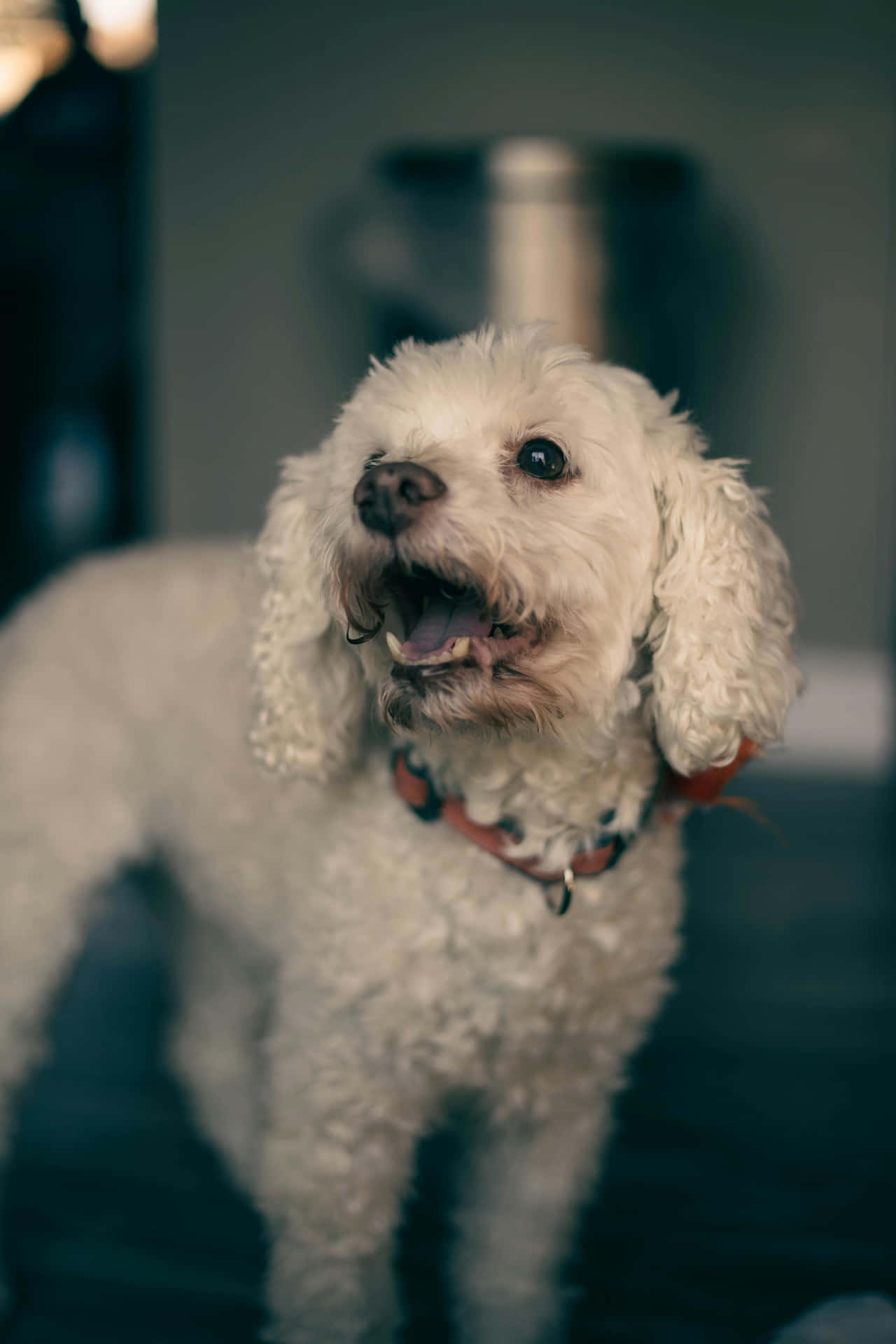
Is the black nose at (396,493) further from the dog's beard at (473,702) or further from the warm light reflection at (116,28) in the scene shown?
the warm light reflection at (116,28)

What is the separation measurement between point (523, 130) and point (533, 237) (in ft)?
3.04

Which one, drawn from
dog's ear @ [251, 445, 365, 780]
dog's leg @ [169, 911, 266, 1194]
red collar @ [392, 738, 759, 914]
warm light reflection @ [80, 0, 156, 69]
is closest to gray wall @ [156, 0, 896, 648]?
warm light reflection @ [80, 0, 156, 69]

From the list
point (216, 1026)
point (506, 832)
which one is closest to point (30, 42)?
point (216, 1026)

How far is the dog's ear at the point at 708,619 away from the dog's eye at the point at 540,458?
88 mm

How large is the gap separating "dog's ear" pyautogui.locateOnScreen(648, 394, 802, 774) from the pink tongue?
0.16 metres

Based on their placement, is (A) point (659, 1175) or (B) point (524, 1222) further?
(A) point (659, 1175)

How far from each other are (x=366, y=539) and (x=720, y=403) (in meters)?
2.72

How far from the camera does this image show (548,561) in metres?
0.89

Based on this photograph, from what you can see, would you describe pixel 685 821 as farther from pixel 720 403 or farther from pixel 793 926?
pixel 720 403

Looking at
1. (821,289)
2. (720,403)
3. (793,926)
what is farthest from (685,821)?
(821,289)

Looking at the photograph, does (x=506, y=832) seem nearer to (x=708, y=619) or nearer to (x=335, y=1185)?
(x=708, y=619)

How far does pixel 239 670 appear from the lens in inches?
48.7

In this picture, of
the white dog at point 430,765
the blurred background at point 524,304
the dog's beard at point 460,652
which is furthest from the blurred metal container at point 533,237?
the dog's beard at point 460,652

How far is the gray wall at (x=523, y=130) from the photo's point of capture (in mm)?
3199
